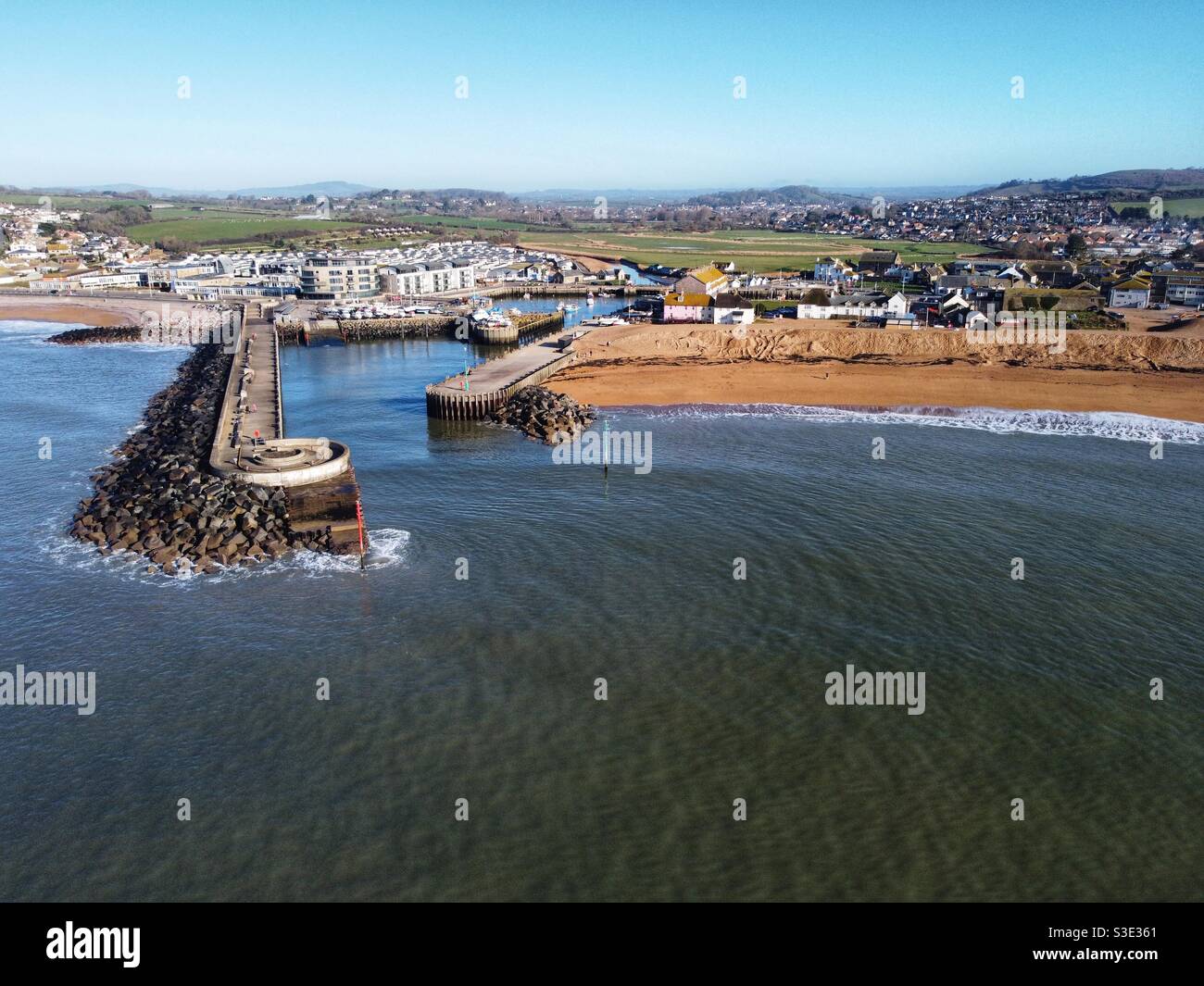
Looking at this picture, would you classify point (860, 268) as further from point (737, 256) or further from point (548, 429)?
point (548, 429)

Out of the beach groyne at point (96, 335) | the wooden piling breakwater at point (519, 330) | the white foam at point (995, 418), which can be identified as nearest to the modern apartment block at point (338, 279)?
the beach groyne at point (96, 335)

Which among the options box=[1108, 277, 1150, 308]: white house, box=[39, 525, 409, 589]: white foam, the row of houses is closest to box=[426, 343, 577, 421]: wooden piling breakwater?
box=[39, 525, 409, 589]: white foam

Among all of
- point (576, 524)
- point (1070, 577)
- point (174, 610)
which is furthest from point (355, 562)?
point (1070, 577)

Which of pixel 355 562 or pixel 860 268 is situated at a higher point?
pixel 860 268

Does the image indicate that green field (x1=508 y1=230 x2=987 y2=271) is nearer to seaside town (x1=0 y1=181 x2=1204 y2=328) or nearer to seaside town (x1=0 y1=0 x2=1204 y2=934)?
seaside town (x1=0 y1=181 x2=1204 y2=328)

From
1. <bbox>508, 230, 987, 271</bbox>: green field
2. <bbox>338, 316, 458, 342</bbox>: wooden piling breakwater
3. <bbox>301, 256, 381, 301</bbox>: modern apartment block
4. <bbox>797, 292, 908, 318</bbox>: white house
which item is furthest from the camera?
<bbox>508, 230, 987, 271</bbox>: green field

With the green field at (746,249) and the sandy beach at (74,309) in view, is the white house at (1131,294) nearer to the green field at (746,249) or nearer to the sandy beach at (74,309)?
the green field at (746,249)
